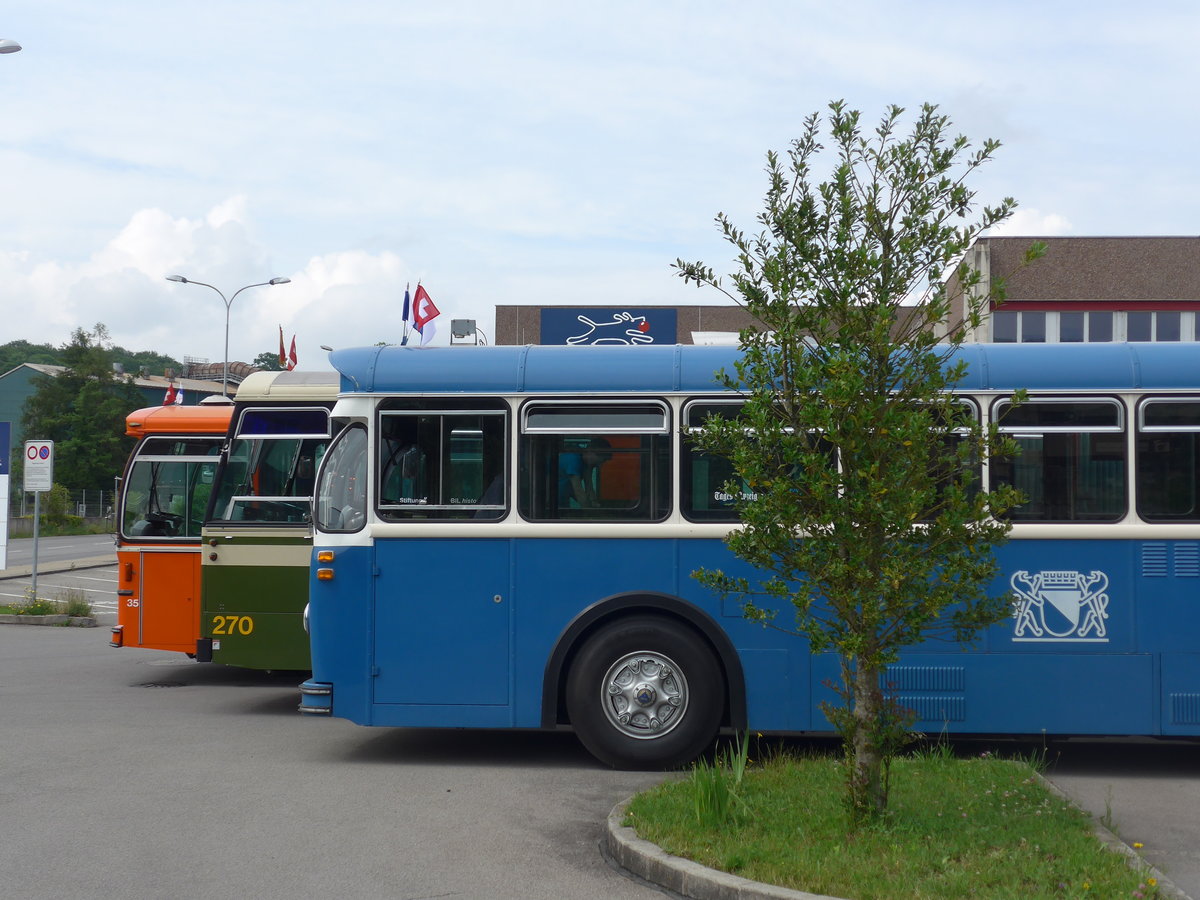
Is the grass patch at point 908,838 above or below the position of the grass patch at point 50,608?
above

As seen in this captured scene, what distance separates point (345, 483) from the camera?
892 centimetres

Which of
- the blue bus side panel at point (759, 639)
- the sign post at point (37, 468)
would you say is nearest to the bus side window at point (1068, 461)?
the blue bus side panel at point (759, 639)

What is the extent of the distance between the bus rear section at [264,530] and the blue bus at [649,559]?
260 cm

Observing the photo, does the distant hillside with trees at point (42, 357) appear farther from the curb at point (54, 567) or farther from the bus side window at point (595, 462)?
the bus side window at point (595, 462)

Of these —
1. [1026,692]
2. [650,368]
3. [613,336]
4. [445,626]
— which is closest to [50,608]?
[613,336]

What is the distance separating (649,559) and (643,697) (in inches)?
37.0

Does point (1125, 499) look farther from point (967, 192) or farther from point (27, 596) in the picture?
point (27, 596)

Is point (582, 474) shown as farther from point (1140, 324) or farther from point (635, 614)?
point (1140, 324)

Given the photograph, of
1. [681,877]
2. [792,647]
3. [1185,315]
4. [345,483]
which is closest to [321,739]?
[345,483]

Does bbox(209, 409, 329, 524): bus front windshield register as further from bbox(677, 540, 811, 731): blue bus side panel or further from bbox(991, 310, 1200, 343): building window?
bbox(991, 310, 1200, 343): building window

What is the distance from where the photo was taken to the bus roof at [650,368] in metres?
8.45

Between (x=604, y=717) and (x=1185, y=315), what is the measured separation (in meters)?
29.7

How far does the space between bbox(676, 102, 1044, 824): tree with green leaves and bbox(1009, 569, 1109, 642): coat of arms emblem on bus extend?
213 centimetres

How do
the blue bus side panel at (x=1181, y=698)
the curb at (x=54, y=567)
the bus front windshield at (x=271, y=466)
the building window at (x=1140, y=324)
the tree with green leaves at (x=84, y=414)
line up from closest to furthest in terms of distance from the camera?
1. the blue bus side panel at (x=1181, y=698)
2. the bus front windshield at (x=271, y=466)
3. the curb at (x=54, y=567)
4. the building window at (x=1140, y=324)
5. the tree with green leaves at (x=84, y=414)
